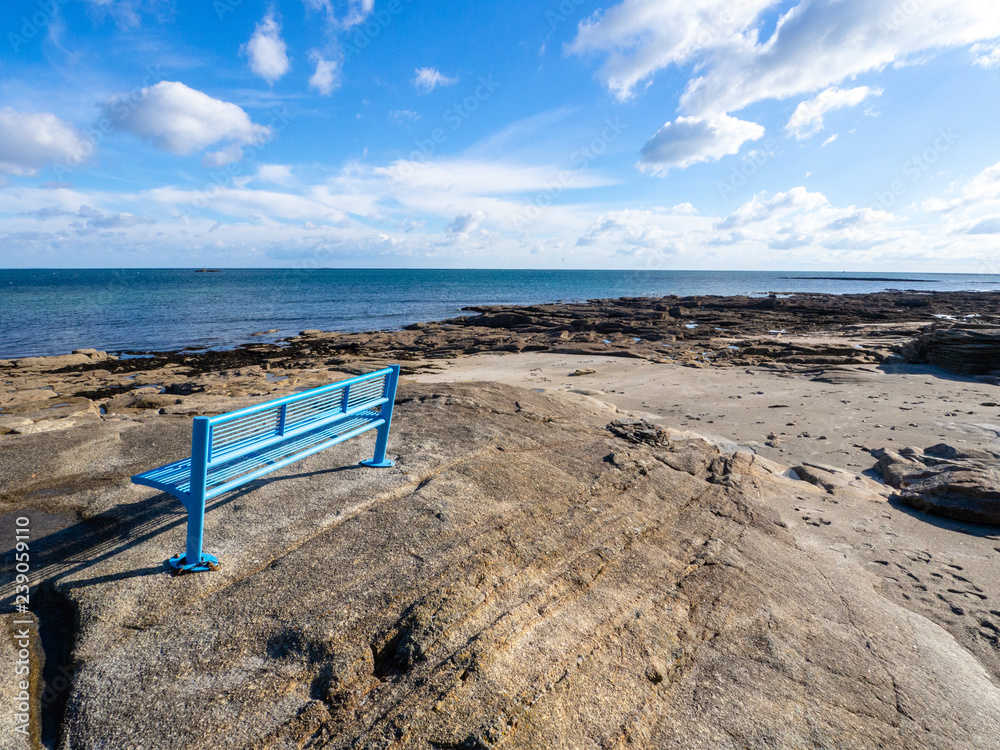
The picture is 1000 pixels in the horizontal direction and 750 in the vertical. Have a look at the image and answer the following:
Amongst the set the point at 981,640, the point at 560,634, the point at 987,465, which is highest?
the point at 987,465

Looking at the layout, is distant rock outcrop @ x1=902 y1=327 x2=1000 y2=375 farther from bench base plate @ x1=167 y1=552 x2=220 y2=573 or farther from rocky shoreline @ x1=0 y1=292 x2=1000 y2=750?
bench base plate @ x1=167 y1=552 x2=220 y2=573

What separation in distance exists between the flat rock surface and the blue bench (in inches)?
13.2

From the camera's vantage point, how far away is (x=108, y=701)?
2.23m

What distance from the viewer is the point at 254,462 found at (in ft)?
12.1

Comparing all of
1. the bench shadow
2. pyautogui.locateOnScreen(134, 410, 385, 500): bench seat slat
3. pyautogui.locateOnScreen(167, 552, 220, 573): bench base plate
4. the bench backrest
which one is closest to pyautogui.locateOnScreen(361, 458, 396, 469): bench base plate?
pyautogui.locateOnScreen(134, 410, 385, 500): bench seat slat

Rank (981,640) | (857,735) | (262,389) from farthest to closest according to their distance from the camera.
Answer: (262,389) → (981,640) → (857,735)

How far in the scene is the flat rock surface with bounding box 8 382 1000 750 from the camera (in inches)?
89.3

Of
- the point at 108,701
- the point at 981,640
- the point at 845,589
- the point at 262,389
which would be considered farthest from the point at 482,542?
the point at 262,389

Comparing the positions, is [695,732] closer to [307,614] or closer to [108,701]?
[307,614]

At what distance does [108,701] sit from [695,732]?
8.96ft

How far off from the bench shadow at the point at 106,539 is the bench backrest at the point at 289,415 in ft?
2.40

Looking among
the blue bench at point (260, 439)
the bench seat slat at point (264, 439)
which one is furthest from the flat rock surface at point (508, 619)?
the bench seat slat at point (264, 439)

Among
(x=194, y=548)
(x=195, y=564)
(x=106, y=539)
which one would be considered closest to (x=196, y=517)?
(x=194, y=548)

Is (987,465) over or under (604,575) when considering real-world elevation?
over
